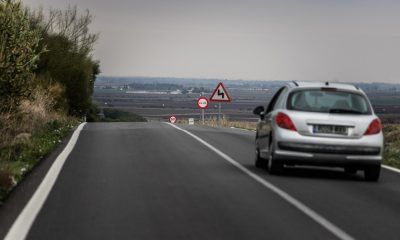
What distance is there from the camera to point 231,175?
1388cm

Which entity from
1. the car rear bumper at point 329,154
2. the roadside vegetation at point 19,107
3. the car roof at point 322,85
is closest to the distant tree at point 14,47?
the roadside vegetation at point 19,107

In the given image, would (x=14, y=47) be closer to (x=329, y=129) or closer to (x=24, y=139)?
(x=24, y=139)

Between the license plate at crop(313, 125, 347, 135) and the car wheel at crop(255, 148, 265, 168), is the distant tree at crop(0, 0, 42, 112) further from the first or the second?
the license plate at crop(313, 125, 347, 135)

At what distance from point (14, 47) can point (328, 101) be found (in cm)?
706

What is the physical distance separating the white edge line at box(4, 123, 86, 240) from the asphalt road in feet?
0.32

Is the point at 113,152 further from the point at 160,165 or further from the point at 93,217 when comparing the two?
the point at 93,217

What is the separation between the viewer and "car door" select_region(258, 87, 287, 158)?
47.8 ft

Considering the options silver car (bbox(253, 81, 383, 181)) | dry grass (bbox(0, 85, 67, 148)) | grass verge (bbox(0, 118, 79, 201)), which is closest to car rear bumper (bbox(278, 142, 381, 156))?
silver car (bbox(253, 81, 383, 181))

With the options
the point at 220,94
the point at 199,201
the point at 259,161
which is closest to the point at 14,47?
the point at 259,161

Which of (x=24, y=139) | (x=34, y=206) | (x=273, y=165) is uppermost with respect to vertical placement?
(x=34, y=206)

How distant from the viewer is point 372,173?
545 inches

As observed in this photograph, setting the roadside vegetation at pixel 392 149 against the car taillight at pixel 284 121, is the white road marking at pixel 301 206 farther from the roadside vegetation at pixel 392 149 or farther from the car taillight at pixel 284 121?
the roadside vegetation at pixel 392 149

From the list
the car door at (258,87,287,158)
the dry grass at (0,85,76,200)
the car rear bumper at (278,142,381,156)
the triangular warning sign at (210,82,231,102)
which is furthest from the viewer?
the triangular warning sign at (210,82,231,102)

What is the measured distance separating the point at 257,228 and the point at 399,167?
9.24 meters
